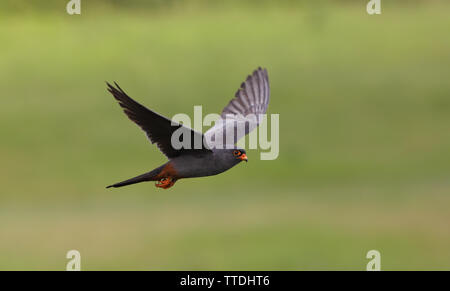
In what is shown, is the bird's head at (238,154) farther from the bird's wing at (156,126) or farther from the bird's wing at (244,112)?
the bird's wing at (244,112)

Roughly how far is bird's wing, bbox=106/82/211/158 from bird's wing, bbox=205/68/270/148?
59.2 inches

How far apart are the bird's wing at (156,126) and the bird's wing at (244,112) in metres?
1.50

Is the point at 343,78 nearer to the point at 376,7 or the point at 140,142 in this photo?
the point at 376,7

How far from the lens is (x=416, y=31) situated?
45.2m

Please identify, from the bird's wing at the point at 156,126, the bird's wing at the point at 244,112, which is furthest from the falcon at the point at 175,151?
the bird's wing at the point at 244,112

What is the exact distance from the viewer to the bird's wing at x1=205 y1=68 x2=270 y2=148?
14203 millimetres

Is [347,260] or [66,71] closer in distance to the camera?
[347,260]

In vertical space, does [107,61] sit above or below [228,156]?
above

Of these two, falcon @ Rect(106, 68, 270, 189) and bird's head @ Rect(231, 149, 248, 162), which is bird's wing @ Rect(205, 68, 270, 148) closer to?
falcon @ Rect(106, 68, 270, 189)

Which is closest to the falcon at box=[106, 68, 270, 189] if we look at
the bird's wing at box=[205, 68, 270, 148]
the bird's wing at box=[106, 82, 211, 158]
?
the bird's wing at box=[106, 82, 211, 158]

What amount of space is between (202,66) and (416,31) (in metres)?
9.03

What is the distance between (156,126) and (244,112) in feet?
10.3

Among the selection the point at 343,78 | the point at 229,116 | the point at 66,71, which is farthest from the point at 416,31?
the point at 229,116

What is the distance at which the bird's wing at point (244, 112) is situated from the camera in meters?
14.2
